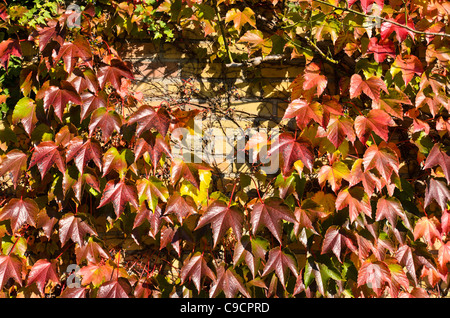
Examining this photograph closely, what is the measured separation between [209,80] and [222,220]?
703 millimetres

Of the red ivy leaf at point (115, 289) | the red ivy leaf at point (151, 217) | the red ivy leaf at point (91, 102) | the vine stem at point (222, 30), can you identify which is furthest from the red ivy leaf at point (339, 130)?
the red ivy leaf at point (115, 289)

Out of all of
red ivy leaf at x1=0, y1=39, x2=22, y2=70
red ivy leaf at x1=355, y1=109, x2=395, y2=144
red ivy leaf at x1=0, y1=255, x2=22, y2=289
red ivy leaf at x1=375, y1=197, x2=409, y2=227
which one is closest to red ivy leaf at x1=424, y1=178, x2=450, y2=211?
red ivy leaf at x1=375, y1=197, x2=409, y2=227

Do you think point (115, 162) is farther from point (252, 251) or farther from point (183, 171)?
point (252, 251)

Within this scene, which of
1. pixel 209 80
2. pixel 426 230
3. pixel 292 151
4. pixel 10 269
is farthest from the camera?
pixel 209 80

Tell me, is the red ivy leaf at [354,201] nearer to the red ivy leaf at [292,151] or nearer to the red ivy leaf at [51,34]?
the red ivy leaf at [292,151]

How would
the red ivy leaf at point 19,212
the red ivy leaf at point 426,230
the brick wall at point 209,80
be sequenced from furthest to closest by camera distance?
the brick wall at point 209,80, the red ivy leaf at point 426,230, the red ivy leaf at point 19,212

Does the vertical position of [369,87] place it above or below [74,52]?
below

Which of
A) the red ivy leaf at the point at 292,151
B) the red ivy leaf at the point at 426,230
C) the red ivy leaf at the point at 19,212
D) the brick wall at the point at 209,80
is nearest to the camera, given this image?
the red ivy leaf at the point at 292,151

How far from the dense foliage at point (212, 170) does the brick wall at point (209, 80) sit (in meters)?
0.07

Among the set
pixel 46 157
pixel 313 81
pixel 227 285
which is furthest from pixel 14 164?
pixel 313 81

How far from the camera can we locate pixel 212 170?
1471 millimetres

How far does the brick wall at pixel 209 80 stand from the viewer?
1.65 m

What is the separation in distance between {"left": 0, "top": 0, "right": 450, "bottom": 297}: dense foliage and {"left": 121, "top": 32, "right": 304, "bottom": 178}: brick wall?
65 millimetres

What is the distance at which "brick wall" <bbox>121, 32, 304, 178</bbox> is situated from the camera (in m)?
1.65
